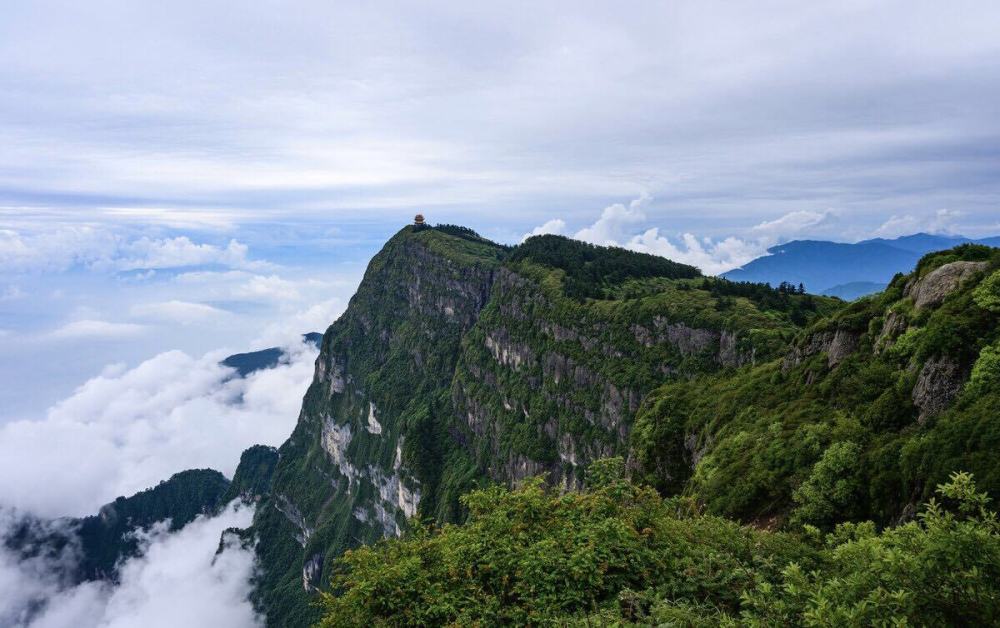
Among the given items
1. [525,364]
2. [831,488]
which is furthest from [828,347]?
[525,364]

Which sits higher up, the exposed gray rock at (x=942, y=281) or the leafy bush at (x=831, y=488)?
the exposed gray rock at (x=942, y=281)

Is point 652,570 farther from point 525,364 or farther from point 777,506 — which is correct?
point 525,364

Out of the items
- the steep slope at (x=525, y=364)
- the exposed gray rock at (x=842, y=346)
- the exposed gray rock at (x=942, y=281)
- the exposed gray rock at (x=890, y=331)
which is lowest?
the steep slope at (x=525, y=364)

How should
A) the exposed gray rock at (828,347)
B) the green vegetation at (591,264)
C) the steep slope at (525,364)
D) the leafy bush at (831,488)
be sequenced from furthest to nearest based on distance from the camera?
1. the green vegetation at (591,264)
2. the steep slope at (525,364)
3. the exposed gray rock at (828,347)
4. the leafy bush at (831,488)

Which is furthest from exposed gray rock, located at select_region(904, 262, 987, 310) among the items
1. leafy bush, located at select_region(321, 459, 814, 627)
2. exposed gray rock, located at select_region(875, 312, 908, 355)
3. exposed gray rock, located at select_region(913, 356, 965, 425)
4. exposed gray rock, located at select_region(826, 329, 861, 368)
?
leafy bush, located at select_region(321, 459, 814, 627)

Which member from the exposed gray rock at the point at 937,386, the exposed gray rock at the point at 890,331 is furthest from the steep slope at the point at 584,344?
the exposed gray rock at the point at 937,386

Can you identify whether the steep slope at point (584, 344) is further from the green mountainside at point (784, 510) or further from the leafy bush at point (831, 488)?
the leafy bush at point (831, 488)
